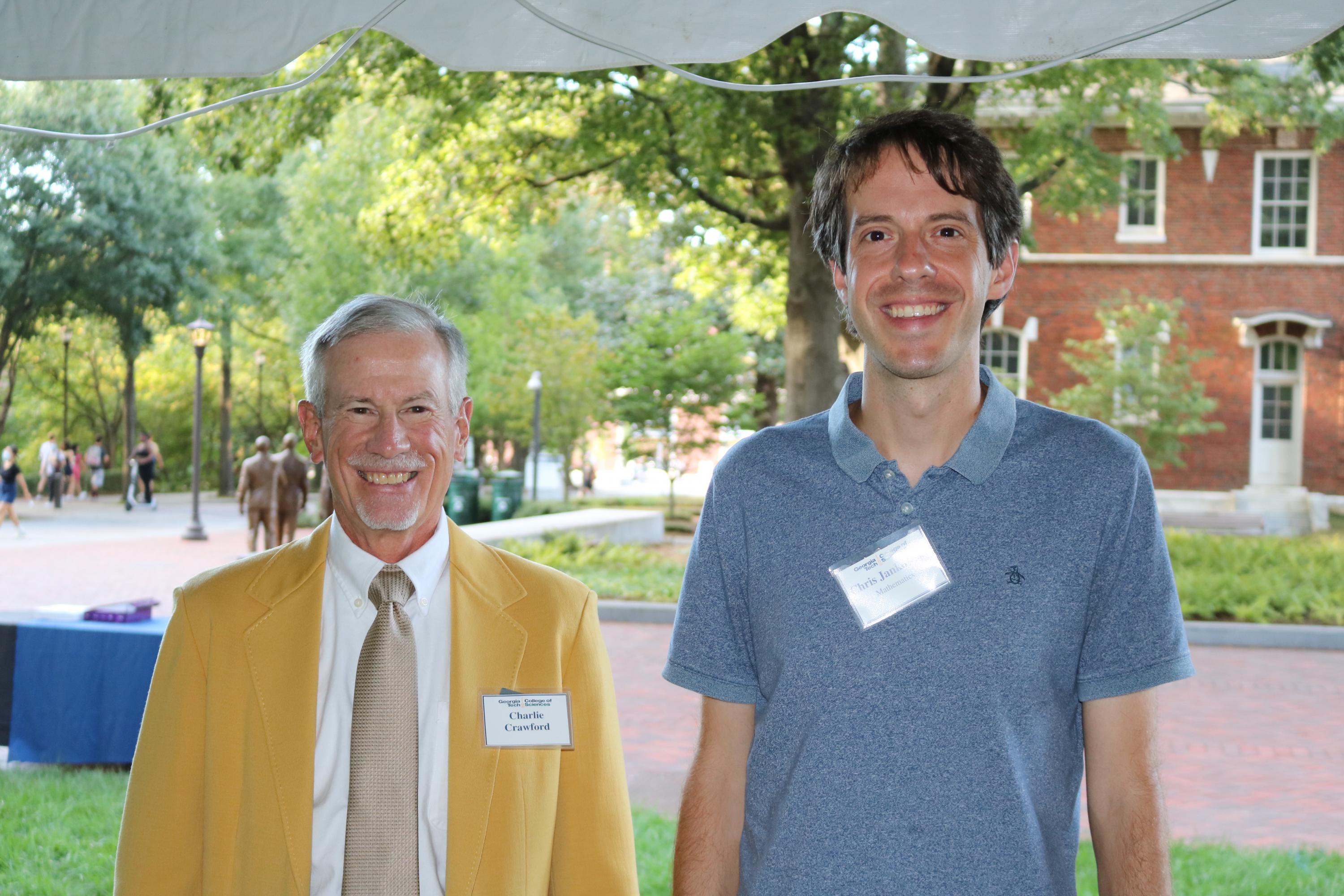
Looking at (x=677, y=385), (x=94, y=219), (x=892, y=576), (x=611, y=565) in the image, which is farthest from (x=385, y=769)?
(x=94, y=219)

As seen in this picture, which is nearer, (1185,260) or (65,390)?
(1185,260)

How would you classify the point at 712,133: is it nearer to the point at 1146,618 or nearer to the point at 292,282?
the point at 1146,618

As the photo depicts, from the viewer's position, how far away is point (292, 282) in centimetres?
3822

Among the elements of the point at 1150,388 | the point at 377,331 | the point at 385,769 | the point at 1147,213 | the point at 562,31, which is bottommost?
the point at 385,769

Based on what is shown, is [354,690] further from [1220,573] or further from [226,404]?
[226,404]

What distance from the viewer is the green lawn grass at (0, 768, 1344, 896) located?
18.3 feet

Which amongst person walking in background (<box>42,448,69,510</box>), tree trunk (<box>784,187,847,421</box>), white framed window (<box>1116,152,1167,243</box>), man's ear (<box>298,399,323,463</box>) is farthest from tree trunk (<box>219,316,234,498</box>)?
man's ear (<box>298,399,323,463</box>)

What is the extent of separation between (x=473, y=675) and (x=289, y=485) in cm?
1690

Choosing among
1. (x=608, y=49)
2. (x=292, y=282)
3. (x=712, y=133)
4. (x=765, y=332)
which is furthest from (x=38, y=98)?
(x=608, y=49)

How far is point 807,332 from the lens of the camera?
1367 centimetres

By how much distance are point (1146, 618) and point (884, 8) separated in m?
1.97

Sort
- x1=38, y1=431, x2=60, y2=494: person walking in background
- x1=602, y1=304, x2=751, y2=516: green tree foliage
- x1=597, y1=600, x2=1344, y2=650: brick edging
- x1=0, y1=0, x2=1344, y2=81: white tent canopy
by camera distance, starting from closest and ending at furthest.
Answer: x1=0, y1=0, x2=1344, y2=81: white tent canopy
x1=597, y1=600, x2=1344, y2=650: brick edging
x1=602, y1=304, x2=751, y2=516: green tree foliage
x1=38, y1=431, x2=60, y2=494: person walking in background

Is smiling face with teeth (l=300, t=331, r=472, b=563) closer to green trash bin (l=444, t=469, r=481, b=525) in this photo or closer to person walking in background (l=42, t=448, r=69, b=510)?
green trash bin (l=444, t=469, r=481, b=525)

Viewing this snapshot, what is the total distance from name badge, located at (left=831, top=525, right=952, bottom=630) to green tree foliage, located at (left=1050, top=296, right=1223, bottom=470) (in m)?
23.6
